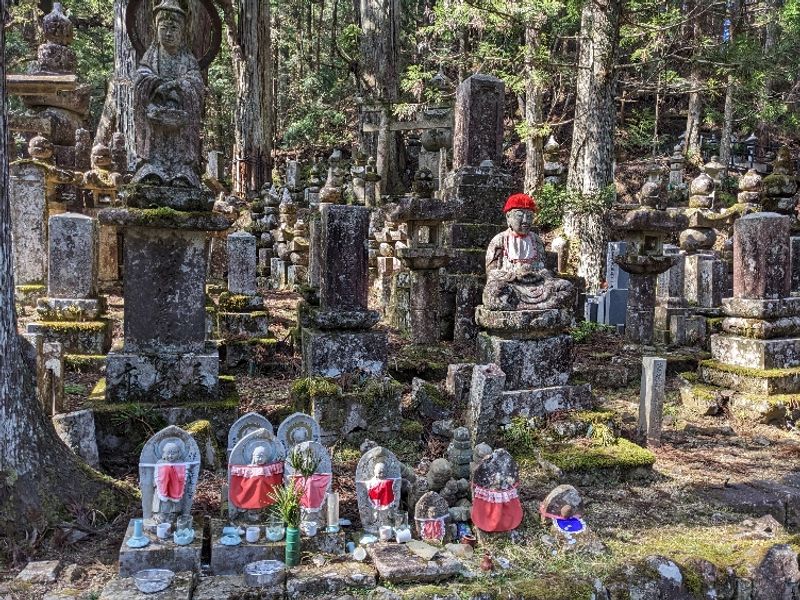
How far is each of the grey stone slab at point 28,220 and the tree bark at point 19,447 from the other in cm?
744

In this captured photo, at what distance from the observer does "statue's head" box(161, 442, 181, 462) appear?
4.43 m

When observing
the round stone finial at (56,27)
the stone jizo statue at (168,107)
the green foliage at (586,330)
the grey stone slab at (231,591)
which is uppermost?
the round stone finial at (56,27)

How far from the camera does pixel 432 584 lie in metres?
4.22

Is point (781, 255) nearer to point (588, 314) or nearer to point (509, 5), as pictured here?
point (588, 314)

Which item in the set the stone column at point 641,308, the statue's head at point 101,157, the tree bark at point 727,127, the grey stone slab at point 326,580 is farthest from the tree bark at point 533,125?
the grey stone slab at point 326,580

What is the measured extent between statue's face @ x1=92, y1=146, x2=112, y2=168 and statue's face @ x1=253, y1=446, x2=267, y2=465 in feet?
39.2

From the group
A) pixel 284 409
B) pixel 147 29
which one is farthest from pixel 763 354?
pixel 147 29

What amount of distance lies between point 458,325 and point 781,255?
14.5 ft

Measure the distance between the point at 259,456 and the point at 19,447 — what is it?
1585 millimetres

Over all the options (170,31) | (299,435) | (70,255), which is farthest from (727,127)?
(299,435)

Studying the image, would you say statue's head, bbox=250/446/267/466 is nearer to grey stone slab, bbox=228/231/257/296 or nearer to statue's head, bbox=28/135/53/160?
grey stone slab, bbox=228/231/257/296

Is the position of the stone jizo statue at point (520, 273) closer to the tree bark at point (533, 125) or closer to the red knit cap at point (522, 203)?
the red knit cap at point (522, 203)

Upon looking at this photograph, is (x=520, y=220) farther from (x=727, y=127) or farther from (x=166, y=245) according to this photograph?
(x=727, y=127)

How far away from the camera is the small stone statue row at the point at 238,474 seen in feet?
14.5
